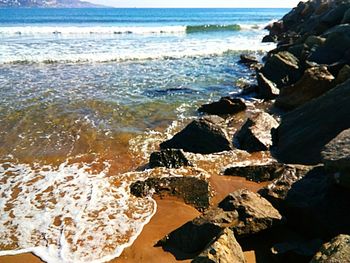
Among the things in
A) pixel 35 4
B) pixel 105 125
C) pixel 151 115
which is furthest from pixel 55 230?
pixel 35 4

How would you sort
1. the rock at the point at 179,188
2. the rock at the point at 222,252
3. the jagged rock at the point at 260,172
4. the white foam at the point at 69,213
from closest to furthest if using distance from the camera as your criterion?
the rock at the point at 222,252 < the white foam at the point at 69,213 < the rock at the point at 179,188 < the jagged rock at the point at 260,172

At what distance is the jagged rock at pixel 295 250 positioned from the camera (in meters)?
3.68

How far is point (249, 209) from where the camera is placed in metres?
4.22

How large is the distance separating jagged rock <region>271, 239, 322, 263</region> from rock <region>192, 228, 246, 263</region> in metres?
0.51

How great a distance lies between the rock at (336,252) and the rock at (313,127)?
2855 mm

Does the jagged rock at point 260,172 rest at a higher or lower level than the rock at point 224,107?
higher

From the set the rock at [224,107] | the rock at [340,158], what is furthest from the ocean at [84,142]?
the rock at [340,158]

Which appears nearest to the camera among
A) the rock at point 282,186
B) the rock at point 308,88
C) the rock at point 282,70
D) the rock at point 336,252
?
the rock at point 336,252

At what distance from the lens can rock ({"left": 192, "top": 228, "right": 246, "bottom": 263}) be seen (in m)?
3.27

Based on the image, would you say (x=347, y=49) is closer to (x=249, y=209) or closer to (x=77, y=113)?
(x=77, y=113)

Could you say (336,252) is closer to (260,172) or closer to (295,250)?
(295,250)

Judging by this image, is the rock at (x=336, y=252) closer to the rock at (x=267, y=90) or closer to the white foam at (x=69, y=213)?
the white foam at (x=69, y=213)

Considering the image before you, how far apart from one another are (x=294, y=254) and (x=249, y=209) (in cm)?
71

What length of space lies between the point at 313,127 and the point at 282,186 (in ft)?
6.98
